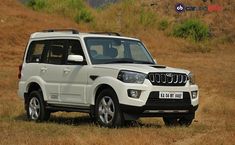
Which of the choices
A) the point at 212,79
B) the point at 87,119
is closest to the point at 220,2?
the point at 212,79

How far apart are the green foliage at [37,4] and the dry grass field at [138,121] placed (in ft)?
9.18

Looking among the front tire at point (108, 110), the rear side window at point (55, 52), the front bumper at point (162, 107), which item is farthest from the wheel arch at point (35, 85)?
the front bumper at point (162, 107)

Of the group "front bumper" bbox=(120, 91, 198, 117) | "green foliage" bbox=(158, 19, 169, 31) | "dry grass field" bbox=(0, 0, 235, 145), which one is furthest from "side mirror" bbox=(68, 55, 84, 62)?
"green foliage" bbox=(158, 19, 169, 31)

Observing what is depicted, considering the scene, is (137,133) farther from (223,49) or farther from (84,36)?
(223,49)

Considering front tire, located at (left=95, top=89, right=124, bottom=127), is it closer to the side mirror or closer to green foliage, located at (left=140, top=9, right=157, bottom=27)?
the side mirror

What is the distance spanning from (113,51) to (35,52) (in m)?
2.16

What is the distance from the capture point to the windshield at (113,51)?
38.6ft

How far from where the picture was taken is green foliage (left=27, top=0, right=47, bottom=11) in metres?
46.5

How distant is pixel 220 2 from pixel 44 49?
45.6m

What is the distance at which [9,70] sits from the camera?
27562 mm

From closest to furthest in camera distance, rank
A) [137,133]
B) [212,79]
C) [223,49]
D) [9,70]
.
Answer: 1. [137,133]
2. [212,79]
3. [9,70]
4. [223,49]

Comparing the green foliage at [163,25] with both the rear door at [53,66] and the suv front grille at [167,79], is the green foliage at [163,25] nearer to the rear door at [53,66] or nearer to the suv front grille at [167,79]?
the rear door at [53,66]

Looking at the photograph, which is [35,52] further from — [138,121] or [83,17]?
[83,17]

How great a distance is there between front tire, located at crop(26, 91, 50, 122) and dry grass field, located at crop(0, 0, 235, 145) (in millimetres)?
211
